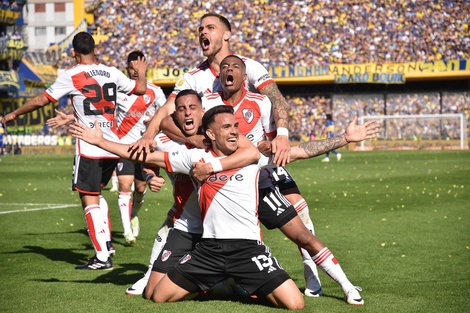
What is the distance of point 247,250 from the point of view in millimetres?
7012

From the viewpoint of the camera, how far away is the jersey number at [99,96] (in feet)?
32.2

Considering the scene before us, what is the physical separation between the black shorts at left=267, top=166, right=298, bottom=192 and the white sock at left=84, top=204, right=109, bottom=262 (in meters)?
2.46

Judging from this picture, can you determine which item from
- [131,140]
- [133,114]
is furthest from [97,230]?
[133,114]

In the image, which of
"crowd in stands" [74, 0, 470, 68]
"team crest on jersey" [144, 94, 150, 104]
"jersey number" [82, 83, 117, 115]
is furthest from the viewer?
"crowd in stands" [74, 0, 470, 68]

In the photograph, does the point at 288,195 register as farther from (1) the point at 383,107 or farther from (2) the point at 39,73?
(2) the point at 39,73

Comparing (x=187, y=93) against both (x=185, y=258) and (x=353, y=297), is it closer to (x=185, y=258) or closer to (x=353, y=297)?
(x=185, y=258)

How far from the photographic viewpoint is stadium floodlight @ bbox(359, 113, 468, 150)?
46.4m

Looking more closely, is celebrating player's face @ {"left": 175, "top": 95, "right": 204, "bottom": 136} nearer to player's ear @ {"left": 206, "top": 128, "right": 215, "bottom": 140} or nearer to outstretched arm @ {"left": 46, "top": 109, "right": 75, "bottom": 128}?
player's ear @ {"left": 206, "top": 128, "right": 215, "bottom": 140}

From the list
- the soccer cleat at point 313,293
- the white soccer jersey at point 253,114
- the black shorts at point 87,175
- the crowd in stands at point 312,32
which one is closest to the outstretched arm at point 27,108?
the black shorts at point 87,175

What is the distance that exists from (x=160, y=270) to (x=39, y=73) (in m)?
53.6

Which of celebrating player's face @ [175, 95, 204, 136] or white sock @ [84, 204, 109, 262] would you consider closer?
celebrating player's face @ [175, 95, 204, 136]

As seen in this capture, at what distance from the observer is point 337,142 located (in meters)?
7.12

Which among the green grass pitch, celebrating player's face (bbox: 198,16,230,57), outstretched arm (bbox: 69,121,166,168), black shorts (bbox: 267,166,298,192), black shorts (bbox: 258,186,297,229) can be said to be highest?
celebrating player's face (bbox: 198,16,230,57)

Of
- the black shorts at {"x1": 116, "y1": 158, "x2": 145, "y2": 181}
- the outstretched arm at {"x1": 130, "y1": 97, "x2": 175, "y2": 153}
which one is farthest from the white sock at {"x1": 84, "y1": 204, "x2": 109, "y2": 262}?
the black shorts at {"x1": 116, "y1": 158, "x2": 145, "y2": 181}
